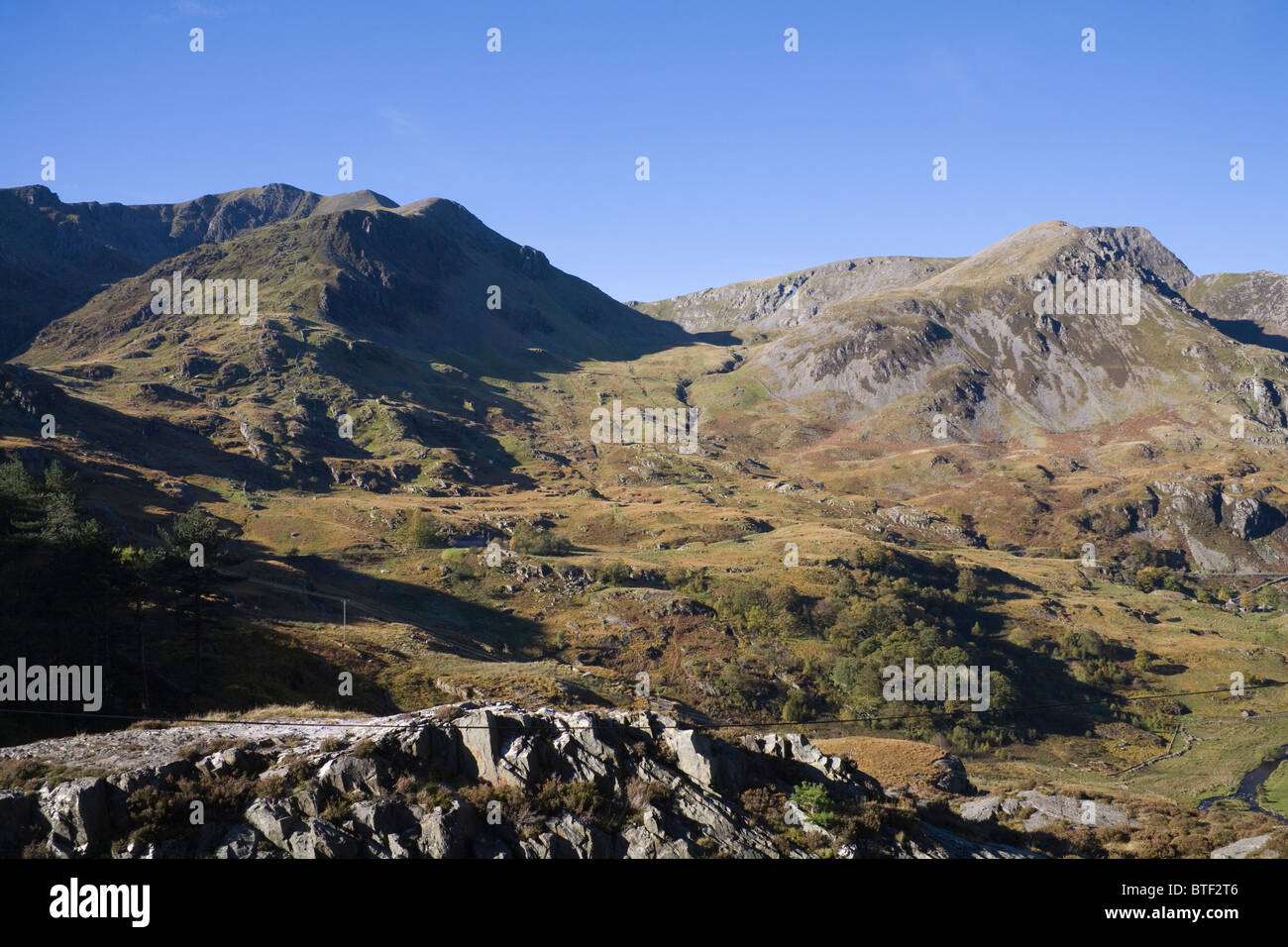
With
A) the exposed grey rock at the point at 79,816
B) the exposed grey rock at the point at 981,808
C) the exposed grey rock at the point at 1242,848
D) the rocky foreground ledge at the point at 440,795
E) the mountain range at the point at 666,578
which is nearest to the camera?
the exposed grey rock at the point at 79,816

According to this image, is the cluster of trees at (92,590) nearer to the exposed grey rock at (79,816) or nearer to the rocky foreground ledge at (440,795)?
the rocky foreground ledge at (440,795)

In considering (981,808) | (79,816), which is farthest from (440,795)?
(981,808)

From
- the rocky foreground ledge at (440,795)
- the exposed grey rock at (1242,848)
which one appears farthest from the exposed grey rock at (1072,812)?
the rocky foreground ledge at (440,795)

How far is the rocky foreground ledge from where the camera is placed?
18.6 metres

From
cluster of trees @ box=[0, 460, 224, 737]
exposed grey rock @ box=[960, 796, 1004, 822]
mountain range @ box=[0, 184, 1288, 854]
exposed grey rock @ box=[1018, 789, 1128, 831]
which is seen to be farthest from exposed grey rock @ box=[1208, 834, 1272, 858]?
cluster of trees @ box=[0, 460, 224, 737]

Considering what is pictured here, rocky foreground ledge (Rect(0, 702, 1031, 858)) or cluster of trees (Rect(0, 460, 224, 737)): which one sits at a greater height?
cluster of trees (Rect(0, 460, 224, 737))

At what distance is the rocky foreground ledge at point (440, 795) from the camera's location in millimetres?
18594

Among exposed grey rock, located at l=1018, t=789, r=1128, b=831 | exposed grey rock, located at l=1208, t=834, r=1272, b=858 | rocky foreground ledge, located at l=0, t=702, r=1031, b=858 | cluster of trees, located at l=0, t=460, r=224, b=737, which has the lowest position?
exposed grey rock, located at l=1018, t=789, r=1128, b=831

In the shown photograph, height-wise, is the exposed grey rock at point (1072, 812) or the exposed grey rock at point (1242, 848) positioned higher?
the exposed grey rock at point (1242, 848)

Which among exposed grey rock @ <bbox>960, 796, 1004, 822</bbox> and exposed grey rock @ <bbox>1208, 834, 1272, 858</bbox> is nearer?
exposed grey rock @ <bbox>1208, 834, 1272, 858</bbox>

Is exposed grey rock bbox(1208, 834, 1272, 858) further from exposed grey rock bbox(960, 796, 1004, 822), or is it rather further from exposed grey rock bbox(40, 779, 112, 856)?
exposed grey rock bbox(40, 779, 112, 856)

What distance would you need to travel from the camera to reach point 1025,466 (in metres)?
192

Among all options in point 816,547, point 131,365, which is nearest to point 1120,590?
point 816,547
